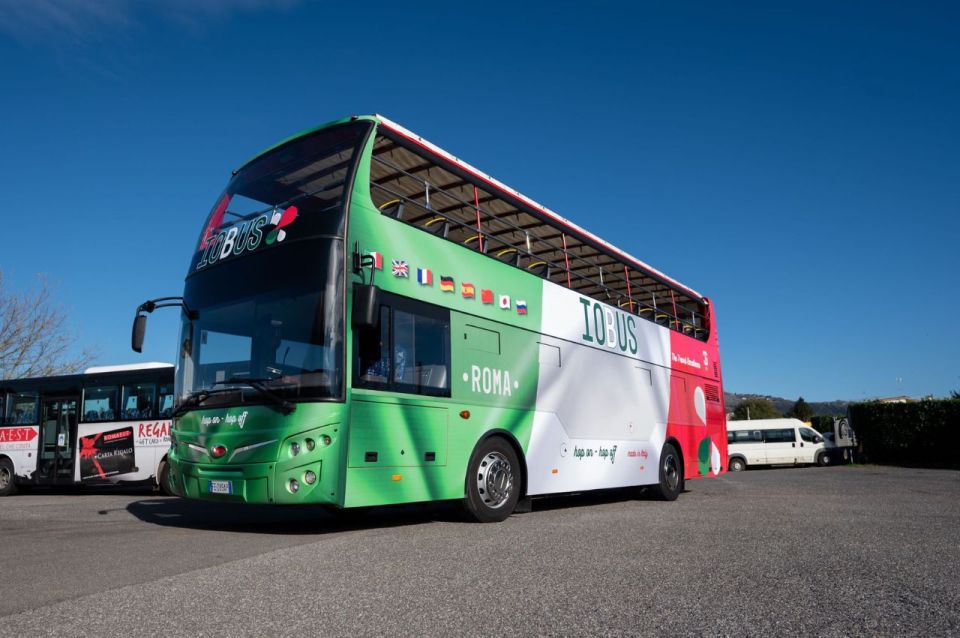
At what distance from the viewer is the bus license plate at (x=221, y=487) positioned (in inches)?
277

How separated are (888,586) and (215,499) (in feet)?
19.1

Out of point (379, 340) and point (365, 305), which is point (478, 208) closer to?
point (379, 340)

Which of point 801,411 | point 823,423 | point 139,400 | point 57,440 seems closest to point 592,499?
point 139,400

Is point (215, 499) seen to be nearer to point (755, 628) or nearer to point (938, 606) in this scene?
point (755, 628)

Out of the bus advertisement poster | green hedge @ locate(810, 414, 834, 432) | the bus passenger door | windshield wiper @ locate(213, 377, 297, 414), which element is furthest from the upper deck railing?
green hedge @ locate(810, 414, 834, 432)

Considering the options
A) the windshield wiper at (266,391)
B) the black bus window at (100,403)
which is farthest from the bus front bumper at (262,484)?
the black bus window at (100,403)

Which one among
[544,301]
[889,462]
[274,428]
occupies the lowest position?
[889,462]

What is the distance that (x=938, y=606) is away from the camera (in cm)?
401

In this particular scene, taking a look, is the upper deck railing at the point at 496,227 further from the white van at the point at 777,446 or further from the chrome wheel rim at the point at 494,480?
the white van at the point at 777,446

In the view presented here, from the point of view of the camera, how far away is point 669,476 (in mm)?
12898

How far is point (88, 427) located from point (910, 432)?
31263mm

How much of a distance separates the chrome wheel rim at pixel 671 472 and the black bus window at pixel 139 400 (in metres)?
10.6

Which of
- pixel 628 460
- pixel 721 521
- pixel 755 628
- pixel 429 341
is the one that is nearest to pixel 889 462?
pixel 628 460

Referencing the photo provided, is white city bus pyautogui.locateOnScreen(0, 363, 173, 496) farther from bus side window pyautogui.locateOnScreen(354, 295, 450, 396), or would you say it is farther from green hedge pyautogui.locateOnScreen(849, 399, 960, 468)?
green hedge pyautogui.locateOnScreen(849, 399, 960, 468)
